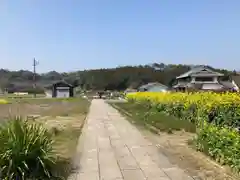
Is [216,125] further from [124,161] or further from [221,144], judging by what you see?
[124,161]

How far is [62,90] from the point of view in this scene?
7081cm

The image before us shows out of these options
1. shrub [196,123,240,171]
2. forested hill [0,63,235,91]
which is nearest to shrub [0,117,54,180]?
shrub [196,123,240,171]

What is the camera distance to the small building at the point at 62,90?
7050 cm

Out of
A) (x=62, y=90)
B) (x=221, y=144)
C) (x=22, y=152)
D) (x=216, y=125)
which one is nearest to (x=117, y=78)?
(x=62, y=90)

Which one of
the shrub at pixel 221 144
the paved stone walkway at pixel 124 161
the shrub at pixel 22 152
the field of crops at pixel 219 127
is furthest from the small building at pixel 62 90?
the shrub at pixel 22 152

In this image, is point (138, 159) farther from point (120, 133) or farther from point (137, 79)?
point (137, 79)

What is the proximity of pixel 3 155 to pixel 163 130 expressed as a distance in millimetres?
7926

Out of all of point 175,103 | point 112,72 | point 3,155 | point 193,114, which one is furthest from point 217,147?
point 112,72

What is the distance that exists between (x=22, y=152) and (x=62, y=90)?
66.0m

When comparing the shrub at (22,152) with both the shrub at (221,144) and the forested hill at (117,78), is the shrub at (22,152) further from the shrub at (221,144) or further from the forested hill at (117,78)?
the forested hill at (117,78)

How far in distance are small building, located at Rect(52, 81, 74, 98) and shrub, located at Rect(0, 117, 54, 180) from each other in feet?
213

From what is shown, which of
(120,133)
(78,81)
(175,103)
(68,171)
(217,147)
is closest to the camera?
(68,171)

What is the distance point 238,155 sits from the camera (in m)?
5.89

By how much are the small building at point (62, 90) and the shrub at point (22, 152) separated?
213 feet
